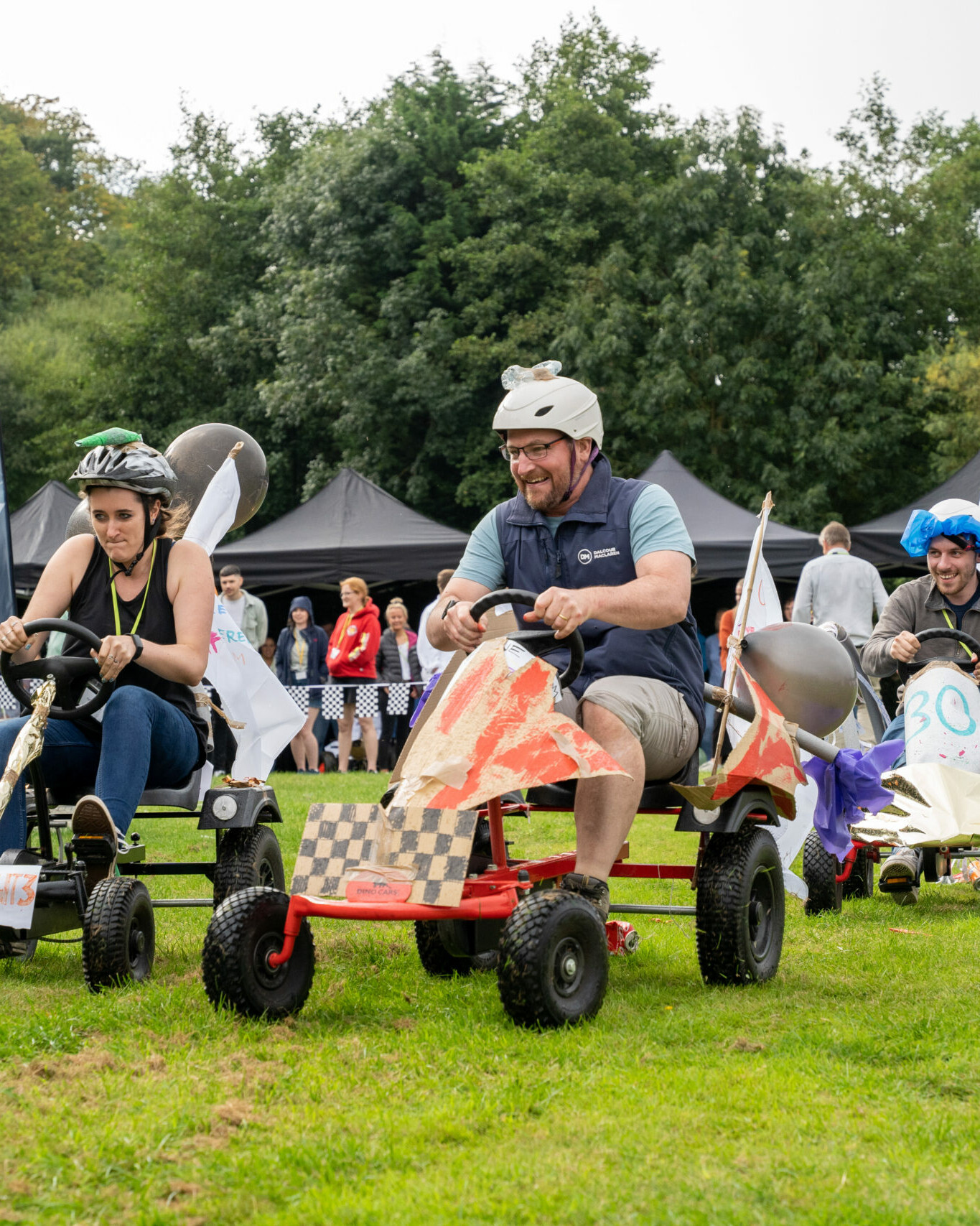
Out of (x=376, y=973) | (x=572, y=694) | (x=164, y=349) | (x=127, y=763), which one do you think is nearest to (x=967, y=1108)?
(x=572, y=694)

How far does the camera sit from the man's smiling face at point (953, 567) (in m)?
6.09

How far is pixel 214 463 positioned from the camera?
233 inches

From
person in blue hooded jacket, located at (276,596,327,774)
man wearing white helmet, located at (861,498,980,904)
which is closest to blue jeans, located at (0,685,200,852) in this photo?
man wearing white helmet, located at (861,498,980,904)

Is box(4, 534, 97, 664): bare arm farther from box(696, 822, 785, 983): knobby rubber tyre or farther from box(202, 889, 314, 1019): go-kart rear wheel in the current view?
box(696, 822, 785, 983): knobby rubber tyre

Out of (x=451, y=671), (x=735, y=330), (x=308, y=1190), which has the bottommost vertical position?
(x=308, y=1190)

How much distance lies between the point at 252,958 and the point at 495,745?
766 millimetres

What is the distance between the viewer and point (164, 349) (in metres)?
37.5

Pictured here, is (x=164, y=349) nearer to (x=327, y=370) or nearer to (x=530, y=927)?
(x=327, y=370)

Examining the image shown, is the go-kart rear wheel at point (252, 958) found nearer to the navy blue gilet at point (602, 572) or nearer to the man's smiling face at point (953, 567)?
the navy blue gilet at point (602, 572)

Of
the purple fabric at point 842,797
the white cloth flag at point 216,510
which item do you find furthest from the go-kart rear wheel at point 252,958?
the purple fabric at point 842,797

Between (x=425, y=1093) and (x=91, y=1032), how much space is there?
39.2 inches

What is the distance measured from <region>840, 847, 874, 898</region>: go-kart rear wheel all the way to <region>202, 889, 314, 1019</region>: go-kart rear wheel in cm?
343

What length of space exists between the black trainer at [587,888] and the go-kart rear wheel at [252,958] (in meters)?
0.67

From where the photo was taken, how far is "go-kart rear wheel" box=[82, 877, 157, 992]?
380 centimetres
